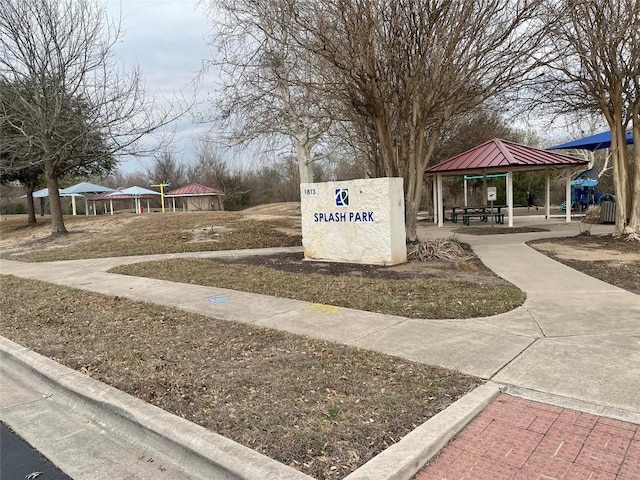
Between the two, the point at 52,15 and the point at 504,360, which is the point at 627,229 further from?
the point at 52,15

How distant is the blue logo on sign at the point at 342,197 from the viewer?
420 inches

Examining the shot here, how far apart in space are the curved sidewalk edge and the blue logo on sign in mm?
7012

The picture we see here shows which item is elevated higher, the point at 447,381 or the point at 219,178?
the point at 219,178

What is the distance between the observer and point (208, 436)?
129 inches

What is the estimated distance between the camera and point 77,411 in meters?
4.18

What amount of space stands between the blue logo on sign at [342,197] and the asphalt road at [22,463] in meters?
7.88

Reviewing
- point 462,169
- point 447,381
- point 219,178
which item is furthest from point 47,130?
point 219,178

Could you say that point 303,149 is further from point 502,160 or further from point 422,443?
point 422,443

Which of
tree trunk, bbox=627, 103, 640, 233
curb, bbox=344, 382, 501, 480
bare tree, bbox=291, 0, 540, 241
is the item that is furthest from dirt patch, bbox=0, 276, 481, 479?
tree trunk, bbox=627, 103, 640, 233

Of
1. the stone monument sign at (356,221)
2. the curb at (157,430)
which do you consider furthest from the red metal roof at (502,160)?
the curb at (157,430)

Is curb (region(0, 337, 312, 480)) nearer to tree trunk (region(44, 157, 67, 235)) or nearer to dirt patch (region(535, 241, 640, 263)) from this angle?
dirt patch (region(535, 241, 640, 263))

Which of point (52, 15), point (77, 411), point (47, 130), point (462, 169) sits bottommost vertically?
point (77, 411)

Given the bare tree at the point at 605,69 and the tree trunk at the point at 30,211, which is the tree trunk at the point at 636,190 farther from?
the tree trunk at the point at 30,211

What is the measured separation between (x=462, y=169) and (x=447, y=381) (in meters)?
15.2
